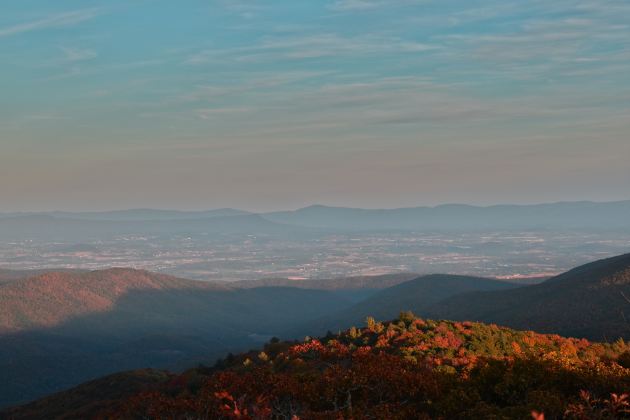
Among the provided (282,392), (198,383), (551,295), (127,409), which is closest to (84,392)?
(198,383)

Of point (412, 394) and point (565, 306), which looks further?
point (565, 306)

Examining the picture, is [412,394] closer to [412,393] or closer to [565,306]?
[412,393]

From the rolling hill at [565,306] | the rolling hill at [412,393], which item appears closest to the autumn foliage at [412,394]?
the rolling hill at [412,393]

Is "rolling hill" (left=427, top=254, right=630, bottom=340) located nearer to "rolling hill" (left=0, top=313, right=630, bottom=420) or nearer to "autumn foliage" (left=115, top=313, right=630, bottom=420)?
"rolling hill" (left=0, top=313, right=630, bottom=420)

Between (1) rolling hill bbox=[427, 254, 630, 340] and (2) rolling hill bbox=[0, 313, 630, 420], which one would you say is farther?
(1) rolling hill bbox=[427, 254, 630, 340]

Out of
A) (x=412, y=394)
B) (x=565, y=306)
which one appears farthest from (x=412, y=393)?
(x=565, y=306)

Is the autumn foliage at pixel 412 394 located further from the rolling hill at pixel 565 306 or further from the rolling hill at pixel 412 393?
the rolling hill at pixel 565 306

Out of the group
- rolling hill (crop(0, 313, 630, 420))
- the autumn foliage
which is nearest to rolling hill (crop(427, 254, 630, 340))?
rolling hill (crop(0, 313, 630, 420))

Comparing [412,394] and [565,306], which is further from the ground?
[412,394]
